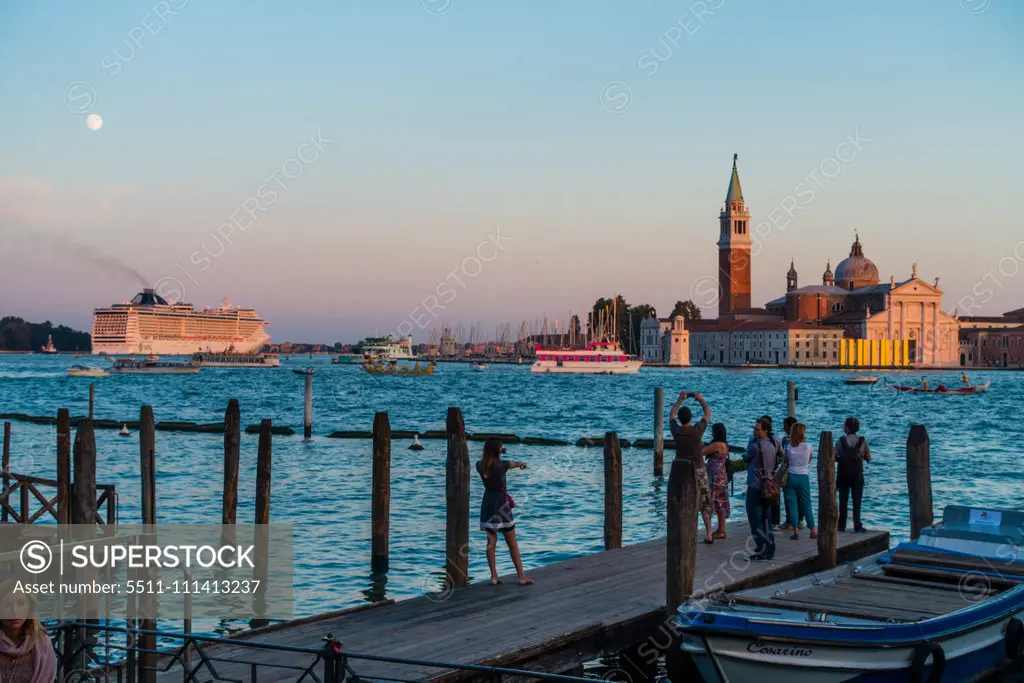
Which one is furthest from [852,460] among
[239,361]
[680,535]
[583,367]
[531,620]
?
[239,361]

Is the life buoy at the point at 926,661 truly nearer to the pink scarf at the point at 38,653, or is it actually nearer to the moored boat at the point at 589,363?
the pink scarf at the point at 38,653

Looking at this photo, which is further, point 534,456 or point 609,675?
point 534,456

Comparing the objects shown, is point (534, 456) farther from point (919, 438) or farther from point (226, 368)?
point (226, 368)

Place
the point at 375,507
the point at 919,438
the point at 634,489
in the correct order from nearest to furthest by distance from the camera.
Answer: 1. the point at 919,438
2. the point at 375,507
3. the point at 634,489

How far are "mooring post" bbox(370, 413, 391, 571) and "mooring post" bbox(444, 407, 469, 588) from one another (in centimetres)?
227

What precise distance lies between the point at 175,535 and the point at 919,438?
1075cm

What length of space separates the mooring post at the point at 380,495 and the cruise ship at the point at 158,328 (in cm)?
15762

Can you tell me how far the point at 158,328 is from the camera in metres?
167

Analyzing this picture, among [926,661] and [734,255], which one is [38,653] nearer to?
[926,661]

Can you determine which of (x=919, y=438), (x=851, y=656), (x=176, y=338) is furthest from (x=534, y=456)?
(x=176, y=338)

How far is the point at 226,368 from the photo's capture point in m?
151

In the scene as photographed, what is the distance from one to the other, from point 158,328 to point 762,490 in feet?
543

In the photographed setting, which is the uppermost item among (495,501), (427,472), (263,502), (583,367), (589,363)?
(589,363)

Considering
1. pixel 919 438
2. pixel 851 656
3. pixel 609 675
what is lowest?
pixel 609 675
